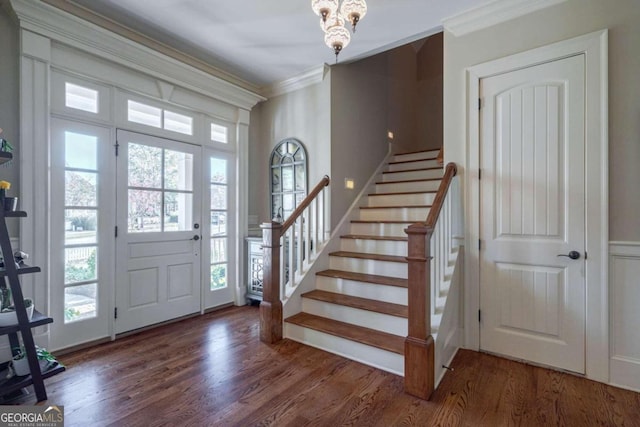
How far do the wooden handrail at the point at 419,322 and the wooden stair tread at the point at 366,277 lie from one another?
662mm

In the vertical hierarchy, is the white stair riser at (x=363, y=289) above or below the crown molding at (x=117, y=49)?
below

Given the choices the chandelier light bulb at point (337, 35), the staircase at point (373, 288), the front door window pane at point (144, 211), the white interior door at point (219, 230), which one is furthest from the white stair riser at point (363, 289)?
the chandelier light bulb at point (337, 35)

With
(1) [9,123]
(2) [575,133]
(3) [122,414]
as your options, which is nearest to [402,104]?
(2) [575,133]

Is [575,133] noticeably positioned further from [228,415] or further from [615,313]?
[228,415]

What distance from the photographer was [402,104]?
17.2 feet

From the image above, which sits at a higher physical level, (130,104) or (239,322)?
(130,104)

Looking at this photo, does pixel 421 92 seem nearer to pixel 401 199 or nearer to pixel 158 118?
pixel 401 199

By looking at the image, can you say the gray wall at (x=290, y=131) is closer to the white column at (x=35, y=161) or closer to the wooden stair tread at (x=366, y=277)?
the wooden stair tread at (x=366, y=277)

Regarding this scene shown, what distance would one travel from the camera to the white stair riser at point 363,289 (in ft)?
8.91

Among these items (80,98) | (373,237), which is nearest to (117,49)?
(80,98)

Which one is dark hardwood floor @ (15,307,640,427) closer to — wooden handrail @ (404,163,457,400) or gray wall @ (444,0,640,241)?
wooden handrail @ (404,163,457,400)

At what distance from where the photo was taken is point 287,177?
4.02 meters

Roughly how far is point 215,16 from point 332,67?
4.58 feet

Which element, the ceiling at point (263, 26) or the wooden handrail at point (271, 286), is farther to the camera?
the wooden handrail at point (271, 286)
